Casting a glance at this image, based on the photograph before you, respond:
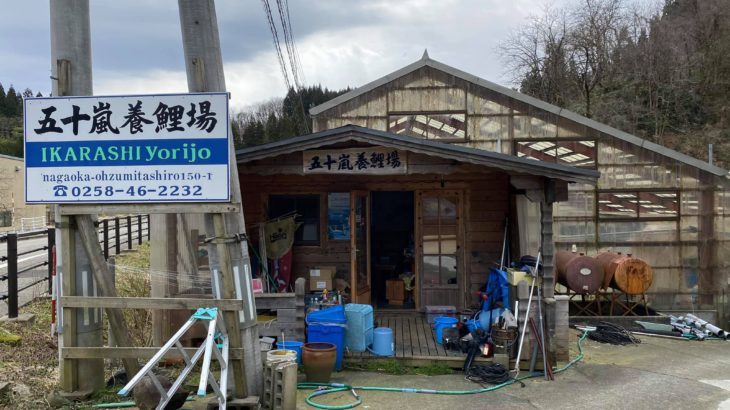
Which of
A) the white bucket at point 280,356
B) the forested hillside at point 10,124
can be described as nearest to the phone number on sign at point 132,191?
the white bucket at point 280,356

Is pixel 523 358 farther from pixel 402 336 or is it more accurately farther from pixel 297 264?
pixel 297 264

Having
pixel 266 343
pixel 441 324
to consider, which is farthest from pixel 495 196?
pixel 266 343

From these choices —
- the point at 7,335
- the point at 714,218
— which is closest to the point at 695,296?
the point at 714,218

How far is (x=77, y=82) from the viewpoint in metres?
5.96

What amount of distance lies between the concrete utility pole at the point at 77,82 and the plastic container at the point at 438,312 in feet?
16.9

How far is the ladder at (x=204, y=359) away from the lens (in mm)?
4437

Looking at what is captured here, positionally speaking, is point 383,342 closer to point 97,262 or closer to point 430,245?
point 430,245

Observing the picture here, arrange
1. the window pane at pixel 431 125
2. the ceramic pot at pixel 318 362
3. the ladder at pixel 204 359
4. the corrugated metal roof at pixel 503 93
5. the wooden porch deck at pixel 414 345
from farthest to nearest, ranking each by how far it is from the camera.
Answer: the window pane at pixel 431 125
the corrugated metal roof at pixel 503 93
the wooden porch deck at pixel 414 345
the ceramic pot at pixel 318 362
the ladder at pixel 204 359

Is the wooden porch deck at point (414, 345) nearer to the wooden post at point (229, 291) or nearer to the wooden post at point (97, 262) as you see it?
the wooden post at point (229, 291)

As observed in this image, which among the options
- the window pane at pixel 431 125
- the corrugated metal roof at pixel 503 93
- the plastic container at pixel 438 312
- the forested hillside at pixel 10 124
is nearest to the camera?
the plastic container at pixel 438 312

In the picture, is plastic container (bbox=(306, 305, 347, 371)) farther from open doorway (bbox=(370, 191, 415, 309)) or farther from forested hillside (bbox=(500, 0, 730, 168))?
forested hillside (bbox=(500, 0, 730, 168))

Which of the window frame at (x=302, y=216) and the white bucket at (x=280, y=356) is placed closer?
the white bucket at (x=280, y=356)

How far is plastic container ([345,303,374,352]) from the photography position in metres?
7.54

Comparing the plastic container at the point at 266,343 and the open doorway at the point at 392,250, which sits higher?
the open doorway at the point at 392,250
